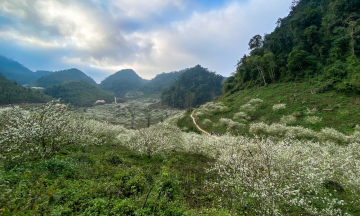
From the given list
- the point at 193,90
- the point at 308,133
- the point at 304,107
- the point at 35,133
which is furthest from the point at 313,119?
the point at 193,90

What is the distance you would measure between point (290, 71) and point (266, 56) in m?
10.5

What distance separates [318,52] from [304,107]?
25.6 metres

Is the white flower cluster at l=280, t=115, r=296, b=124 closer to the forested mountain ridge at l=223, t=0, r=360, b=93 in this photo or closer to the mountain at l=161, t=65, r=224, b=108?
the forested mountain ridge at l=223, t=0, r=360, b=93

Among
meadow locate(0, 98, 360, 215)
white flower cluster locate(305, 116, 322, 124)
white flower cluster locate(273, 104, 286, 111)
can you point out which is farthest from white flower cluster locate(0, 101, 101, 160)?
white flower cluster locate(273, 104, 286, 111)

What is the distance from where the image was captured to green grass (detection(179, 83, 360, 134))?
23922 mm

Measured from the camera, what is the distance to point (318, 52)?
1724 inches

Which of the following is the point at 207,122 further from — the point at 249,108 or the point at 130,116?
the point at 130,116

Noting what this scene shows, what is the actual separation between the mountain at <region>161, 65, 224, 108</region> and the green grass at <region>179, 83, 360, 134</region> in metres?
69.4

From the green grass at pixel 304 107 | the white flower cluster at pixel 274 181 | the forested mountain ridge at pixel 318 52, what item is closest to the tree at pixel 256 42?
the forested mountain ridge at pixel 318 52

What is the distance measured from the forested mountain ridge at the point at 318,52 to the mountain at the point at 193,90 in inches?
2214

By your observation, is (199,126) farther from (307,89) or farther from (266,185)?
(266,185)

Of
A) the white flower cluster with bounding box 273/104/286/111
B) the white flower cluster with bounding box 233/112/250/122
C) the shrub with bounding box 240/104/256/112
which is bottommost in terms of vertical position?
the white flower cluster with bounding box 233/112/250/122

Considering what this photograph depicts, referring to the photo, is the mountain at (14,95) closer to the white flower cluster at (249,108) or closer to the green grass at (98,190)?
the green grass at (98,190)

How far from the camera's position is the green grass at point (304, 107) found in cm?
2392
